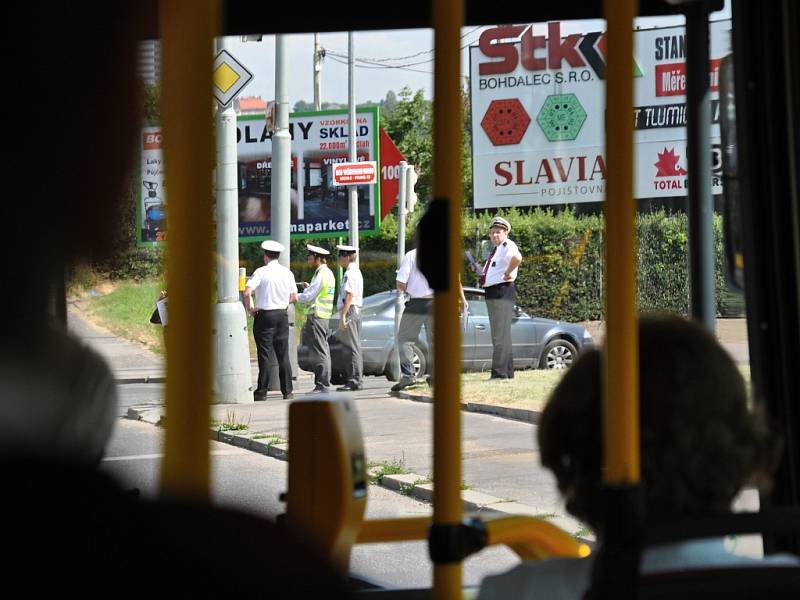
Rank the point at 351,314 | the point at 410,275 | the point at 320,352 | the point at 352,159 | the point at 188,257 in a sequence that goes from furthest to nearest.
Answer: the point at 320,352
the point at 351,314
the point at 352,159
the point at 410,275
the point at 188,257

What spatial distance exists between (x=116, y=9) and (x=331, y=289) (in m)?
2.69

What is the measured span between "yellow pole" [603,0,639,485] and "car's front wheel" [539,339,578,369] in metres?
0.86

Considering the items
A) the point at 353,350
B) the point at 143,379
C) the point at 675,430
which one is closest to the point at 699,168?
the point at 675,430

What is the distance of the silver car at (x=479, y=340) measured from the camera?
5.94ft

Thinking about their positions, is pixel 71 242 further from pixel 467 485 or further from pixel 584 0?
pixel 467 485

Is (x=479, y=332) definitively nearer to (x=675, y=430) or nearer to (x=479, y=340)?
(x=479, y=340)

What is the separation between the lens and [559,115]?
6.99ft

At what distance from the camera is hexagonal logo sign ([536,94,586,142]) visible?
209cm

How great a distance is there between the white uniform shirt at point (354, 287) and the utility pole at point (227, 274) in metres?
0.30

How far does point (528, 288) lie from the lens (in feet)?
7.72

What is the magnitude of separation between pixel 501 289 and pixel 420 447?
194 cm

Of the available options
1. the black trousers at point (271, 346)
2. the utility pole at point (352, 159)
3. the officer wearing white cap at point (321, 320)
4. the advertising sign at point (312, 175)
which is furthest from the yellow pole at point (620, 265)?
the black trousers at point (271, 346)

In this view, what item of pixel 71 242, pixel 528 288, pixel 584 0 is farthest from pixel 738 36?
pixel 71 242

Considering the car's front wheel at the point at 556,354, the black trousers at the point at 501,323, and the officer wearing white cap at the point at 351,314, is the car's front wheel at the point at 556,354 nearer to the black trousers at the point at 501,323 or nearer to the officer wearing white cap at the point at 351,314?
the black trousers at the point at 501,323
